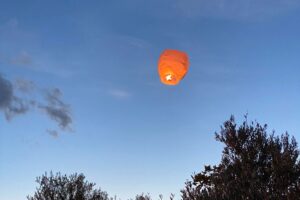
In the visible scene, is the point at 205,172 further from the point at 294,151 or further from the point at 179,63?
the point at 179,63

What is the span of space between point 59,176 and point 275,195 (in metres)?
16.8

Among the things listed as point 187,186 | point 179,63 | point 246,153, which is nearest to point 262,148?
point 246,153

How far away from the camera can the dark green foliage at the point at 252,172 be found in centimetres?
1627

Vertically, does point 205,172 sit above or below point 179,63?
above

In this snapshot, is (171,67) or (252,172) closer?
(171,67)

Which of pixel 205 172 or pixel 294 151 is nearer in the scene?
pixel 294 151

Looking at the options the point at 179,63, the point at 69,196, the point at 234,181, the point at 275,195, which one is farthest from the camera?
the point at 69,196

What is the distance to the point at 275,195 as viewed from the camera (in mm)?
15922

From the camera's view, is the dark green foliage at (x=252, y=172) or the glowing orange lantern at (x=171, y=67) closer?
the glowing orange lantern at (x=171, y=67)

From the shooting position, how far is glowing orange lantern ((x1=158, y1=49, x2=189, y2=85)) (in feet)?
24.5

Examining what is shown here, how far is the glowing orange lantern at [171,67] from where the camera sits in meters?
7.45

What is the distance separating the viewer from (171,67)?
7.46 metres

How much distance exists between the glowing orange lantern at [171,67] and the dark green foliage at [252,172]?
10371 mm

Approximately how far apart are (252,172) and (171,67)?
36.5ft
